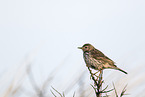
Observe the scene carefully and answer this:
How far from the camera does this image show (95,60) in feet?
3.06

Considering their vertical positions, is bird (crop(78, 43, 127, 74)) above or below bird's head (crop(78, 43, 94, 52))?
below

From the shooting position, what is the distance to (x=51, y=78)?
4.28ft

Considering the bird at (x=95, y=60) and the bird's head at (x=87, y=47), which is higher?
the bird's head at (x=87, y=47)

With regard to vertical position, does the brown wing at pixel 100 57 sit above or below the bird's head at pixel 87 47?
below

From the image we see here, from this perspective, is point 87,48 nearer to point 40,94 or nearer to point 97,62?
point 97,62

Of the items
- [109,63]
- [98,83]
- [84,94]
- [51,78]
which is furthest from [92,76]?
[51,78]

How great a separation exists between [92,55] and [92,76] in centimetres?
18

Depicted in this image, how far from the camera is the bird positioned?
0.92 m

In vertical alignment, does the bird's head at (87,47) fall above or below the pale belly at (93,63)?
above

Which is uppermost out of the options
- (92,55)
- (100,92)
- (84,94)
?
(92,55)

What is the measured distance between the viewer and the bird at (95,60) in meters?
0.92

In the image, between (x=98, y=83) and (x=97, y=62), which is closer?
(x=98, y=83)

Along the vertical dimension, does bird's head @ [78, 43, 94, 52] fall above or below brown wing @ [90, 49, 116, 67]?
above

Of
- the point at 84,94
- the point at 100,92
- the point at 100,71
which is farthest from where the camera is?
the point at 84,94
